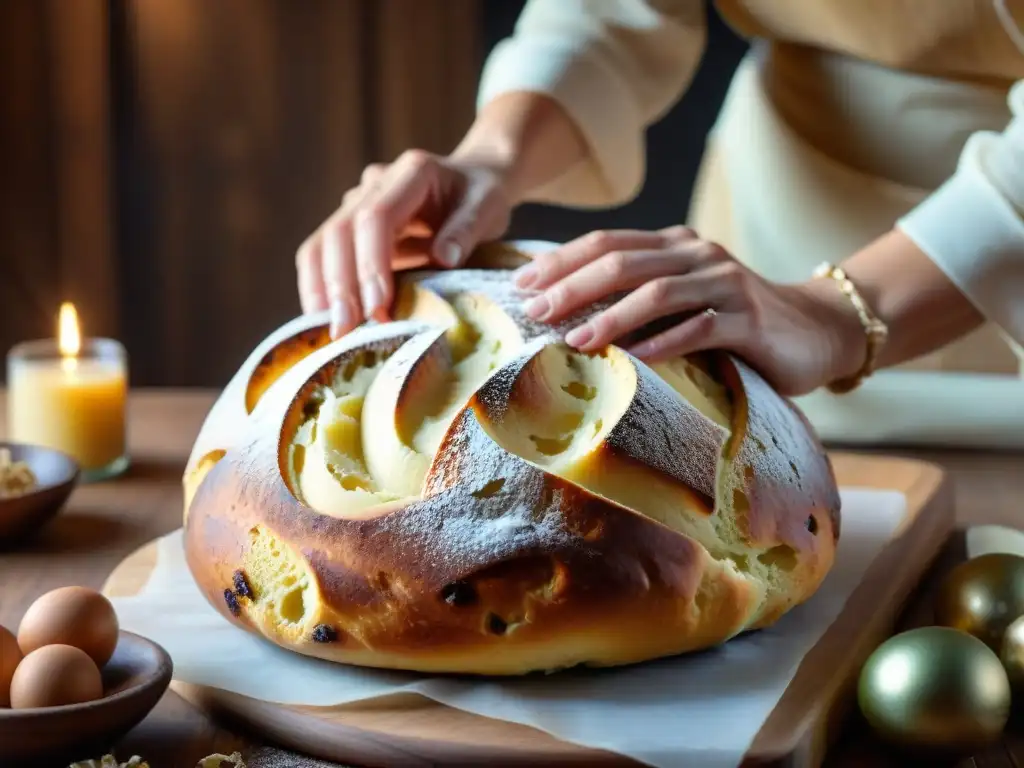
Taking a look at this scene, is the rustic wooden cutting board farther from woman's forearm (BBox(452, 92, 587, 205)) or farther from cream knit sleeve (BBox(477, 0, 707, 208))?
cream knit sleeve (BBox(477, 0, 707, 208))

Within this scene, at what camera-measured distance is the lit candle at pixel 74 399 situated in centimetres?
146

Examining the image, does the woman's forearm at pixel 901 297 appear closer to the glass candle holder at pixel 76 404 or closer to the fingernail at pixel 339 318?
the fingernail at pixel 339 318

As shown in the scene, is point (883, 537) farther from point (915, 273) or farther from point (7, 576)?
point (7, 576)

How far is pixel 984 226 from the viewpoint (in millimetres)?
1264

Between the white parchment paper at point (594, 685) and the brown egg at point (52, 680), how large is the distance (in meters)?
0.13

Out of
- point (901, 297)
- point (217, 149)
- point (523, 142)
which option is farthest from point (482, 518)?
point (217, 149)

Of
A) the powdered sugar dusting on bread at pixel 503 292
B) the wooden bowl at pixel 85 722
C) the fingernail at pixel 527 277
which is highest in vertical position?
the fingernail at pixel 527 277

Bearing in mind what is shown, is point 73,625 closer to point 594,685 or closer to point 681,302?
point 594,685

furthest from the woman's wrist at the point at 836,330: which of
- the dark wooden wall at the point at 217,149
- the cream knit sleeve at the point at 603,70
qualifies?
the dark wooden wall at the point at 217,149

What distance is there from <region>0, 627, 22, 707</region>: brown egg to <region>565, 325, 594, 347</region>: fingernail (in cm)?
44

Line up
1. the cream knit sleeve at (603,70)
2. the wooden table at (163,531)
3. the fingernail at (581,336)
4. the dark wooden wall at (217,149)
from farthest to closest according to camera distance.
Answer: the dark wooden wall at (217,149) → the cream knit sleeve at (603,70) → the fingernail at (581,336) → the wooden table at (163,531)

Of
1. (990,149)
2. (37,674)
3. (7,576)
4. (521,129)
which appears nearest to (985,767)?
(37,674)

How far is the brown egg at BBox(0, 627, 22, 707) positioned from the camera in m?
0.76

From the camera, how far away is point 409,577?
2.75ft
